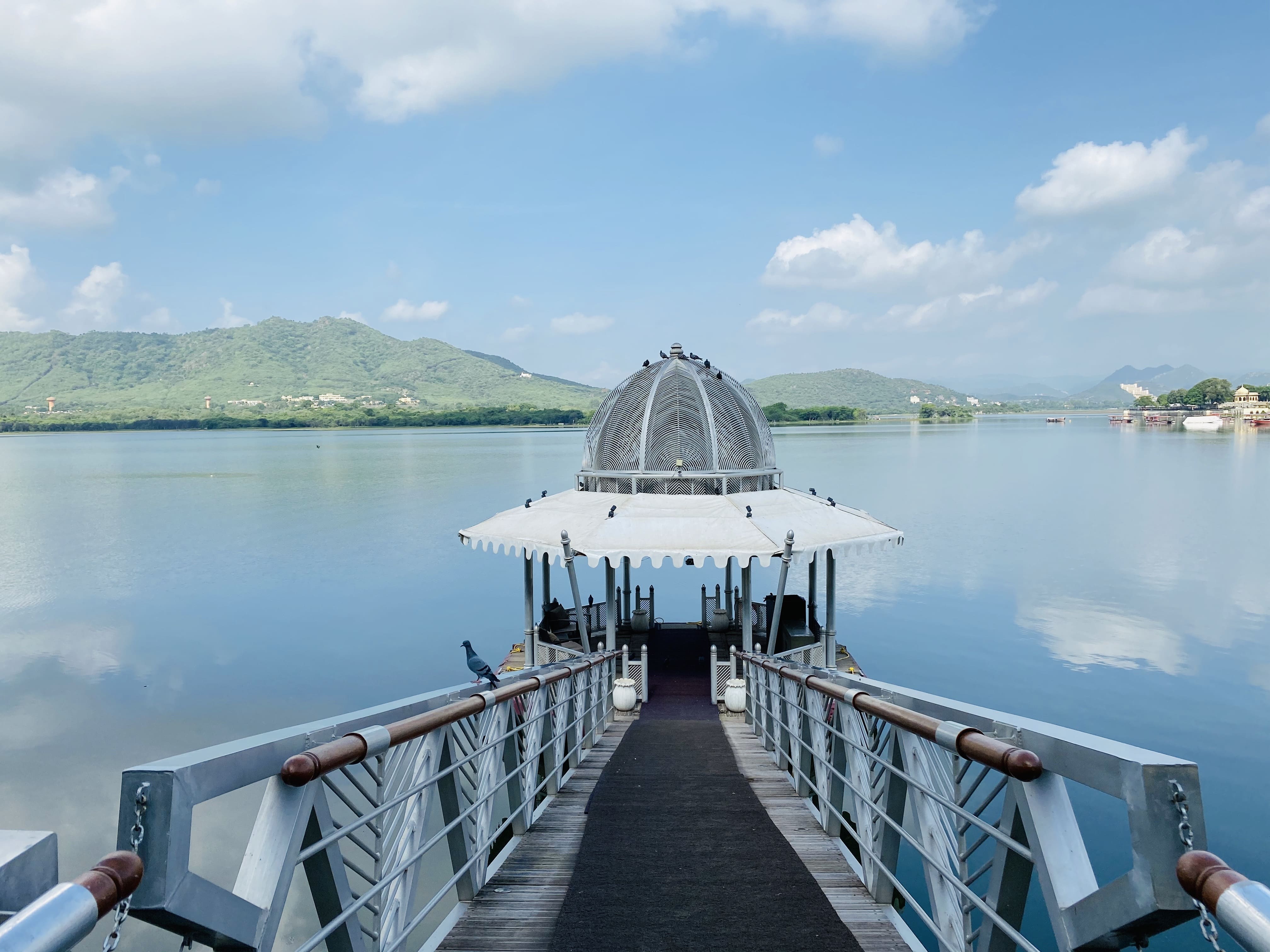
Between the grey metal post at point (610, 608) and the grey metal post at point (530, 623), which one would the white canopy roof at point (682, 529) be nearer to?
the grey metal post at point (530, 623)

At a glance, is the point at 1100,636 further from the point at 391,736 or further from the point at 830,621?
the point at 391,736

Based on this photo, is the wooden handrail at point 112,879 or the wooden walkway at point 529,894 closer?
→ the wooden handrail at point 112,879

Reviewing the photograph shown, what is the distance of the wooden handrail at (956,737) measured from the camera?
6.68 feet

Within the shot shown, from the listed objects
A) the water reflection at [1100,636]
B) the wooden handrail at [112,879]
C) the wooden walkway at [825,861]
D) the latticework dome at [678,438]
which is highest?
the latticework dome at [678,438]

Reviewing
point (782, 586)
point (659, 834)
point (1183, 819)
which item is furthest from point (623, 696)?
point (1183, 819)

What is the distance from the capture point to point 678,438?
1333 cm

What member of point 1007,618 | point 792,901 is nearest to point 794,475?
point 1007,618

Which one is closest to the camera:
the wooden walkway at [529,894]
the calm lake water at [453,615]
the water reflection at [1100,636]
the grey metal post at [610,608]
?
the wooden walkway at [529,894]

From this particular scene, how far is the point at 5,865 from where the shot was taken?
4.62 feet

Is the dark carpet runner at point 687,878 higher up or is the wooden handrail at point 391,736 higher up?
the wooden handrail at point 391,736

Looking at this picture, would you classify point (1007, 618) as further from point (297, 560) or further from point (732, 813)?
point (297, 560)

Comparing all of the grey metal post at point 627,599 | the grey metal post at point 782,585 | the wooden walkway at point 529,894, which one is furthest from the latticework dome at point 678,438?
the wooden walkway at point 529,894

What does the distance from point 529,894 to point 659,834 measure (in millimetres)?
1241

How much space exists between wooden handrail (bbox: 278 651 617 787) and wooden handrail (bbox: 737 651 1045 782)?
6.16ft
